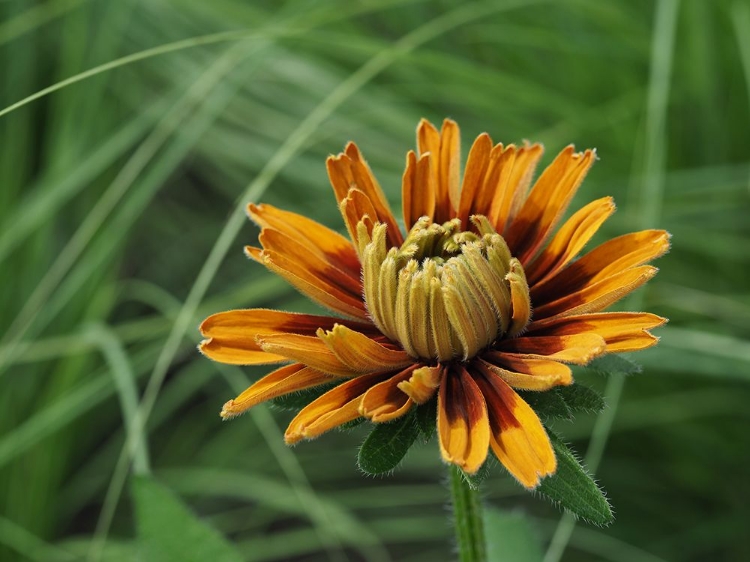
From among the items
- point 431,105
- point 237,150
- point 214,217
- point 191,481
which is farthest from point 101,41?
point 191,481

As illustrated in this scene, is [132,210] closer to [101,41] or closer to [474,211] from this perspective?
[101,41]

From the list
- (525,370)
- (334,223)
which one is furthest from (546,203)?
(334,223)

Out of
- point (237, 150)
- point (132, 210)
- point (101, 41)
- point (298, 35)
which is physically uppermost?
point (101, 41)

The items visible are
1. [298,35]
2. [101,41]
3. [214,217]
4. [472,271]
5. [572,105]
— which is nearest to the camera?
[472,271]

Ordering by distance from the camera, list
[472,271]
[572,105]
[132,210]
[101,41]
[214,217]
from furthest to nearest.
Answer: [214,217] < [101,41] < [572,105] < [132,210] < [472,271]

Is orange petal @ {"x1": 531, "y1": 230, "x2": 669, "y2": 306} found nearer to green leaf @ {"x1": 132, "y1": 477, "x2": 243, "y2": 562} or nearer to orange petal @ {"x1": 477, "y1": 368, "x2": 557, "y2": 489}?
orange petal @ {"x1": 477, "y1": 368, "x2": 557, "y2": 489}

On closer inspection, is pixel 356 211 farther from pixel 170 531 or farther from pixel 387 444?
pixel 170 531
